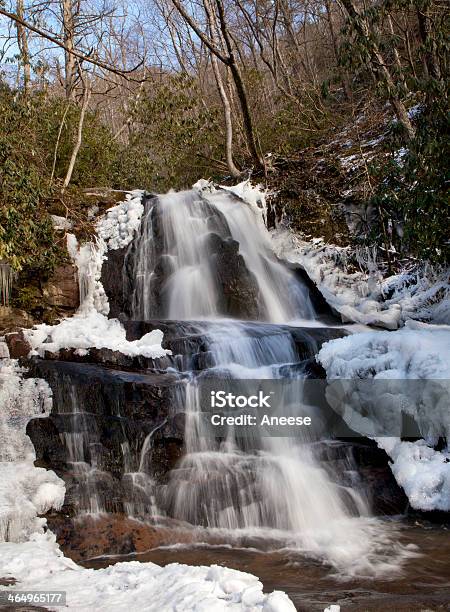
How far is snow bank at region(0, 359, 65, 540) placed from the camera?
17.7 feet

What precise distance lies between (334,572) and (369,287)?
267 inches

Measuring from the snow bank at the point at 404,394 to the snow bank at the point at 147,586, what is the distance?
293 centimetres

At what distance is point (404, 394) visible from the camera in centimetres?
642

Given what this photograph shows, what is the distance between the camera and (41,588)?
3.91 meters

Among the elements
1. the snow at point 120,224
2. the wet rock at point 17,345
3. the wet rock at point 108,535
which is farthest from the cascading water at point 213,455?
the snow at point 120,224

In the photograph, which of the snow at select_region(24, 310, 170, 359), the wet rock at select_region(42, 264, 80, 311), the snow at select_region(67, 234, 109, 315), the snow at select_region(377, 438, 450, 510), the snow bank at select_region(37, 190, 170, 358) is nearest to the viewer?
the snow at select_region(377, 438, 450, 510)

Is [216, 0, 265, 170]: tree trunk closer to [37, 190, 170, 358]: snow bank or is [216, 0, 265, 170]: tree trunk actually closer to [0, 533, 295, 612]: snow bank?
[37, 190, 170, 358]: snow bank

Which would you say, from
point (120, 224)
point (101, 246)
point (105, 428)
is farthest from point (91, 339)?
point (120, 224)

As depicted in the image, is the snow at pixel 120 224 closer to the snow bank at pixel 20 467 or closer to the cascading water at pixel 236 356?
the cascading water at pixel 236 356

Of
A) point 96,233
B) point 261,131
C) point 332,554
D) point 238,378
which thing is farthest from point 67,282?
point 261,131

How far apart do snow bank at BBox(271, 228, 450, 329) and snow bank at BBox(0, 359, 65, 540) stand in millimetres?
5881

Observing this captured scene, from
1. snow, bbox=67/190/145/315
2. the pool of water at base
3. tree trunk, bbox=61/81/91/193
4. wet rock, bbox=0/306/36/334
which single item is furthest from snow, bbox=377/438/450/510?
tree trunk, bbox=61/81/91/193

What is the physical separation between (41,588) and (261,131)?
15141 mm

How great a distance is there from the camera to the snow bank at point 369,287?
939 centimetres
